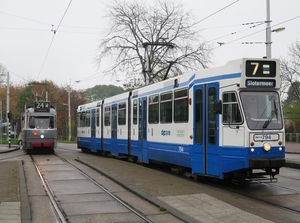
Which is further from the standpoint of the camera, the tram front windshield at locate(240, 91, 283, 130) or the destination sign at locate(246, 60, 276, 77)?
the destination sign at locate(246, 60, 276, 77)

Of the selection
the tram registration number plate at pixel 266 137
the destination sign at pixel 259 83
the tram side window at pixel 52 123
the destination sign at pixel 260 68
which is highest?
the destination sign at pixel 260 68

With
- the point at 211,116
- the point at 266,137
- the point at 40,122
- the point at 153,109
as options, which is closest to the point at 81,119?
the point at 40,122

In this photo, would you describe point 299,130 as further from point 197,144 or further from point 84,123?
point 197,144

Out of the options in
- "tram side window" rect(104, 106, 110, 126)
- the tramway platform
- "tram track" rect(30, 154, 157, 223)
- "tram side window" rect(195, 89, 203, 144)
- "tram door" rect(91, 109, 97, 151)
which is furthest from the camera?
"tram door" rect(91, 109, 97, 151)

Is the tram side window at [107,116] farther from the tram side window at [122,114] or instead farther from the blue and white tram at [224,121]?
the blue and white tram at [224,121]

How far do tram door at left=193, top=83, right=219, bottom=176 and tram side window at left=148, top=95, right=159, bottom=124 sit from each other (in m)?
3.33

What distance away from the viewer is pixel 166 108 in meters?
14.9

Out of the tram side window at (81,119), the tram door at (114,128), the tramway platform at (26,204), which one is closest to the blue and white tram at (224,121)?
the tramway platform at (26,204)

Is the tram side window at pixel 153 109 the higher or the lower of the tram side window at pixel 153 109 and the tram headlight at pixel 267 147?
the higher

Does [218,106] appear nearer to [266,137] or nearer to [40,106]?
[266,137]

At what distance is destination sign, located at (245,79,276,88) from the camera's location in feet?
36.8

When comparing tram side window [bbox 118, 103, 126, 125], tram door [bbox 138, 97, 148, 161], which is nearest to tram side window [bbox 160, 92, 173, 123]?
tram door [bbox 138, 97, 148, 161]

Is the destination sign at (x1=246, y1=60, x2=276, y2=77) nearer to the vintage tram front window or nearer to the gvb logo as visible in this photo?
the gvb logo

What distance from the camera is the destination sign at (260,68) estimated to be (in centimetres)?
1126
